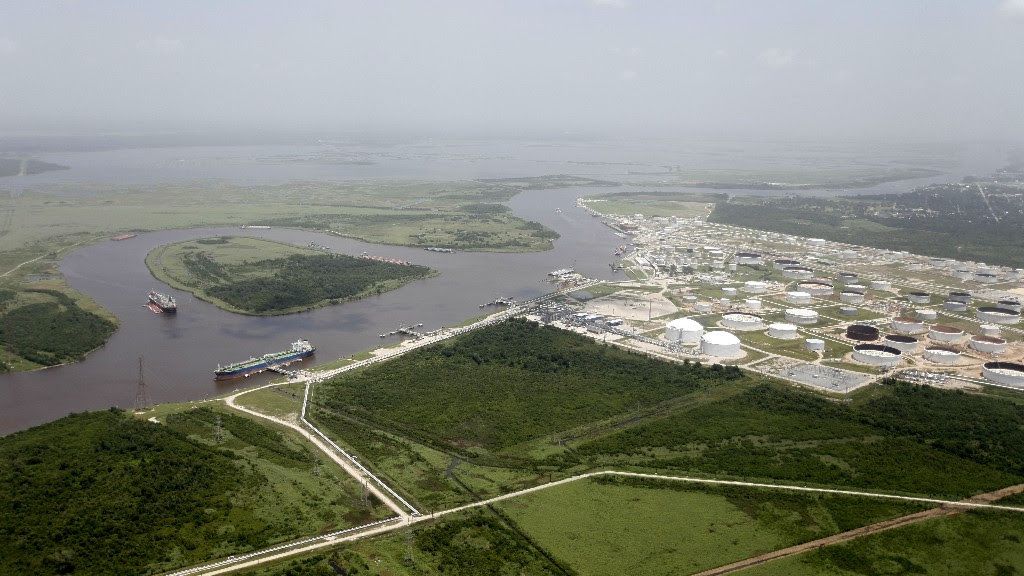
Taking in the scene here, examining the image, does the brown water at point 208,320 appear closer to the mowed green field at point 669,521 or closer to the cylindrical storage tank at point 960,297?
the mowed green field at point 669,521

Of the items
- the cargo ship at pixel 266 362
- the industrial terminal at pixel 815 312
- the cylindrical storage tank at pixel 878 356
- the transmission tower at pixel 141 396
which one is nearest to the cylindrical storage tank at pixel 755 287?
the industrial terminal at pixel 815 312

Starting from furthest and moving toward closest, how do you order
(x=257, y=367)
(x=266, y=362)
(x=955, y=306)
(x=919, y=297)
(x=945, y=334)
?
1. (x=919, y=297)
2. (x=955, y=306)
3. (x=945, y=334)
4. (x=266, y=362)
5. (x=257, y=367)

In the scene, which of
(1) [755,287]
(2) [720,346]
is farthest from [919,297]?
(2) [720,346]

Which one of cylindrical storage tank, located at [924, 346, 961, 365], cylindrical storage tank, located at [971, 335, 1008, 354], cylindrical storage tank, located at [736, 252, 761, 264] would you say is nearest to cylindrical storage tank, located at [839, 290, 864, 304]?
cylindrical storage tank, located at [971, 335, 1008, 354]

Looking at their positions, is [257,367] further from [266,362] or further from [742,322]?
[742,322]

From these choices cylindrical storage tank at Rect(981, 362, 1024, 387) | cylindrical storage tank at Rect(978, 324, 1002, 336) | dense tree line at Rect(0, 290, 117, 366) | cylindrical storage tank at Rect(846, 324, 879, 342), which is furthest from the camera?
cylindrical storage tank at Rect(978, 324, 1002, 336)

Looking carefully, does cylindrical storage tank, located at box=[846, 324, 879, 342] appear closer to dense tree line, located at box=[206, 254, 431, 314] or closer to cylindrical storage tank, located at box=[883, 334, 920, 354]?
cylindrical storage tank, located at box=[883, 334, 920, 354]
